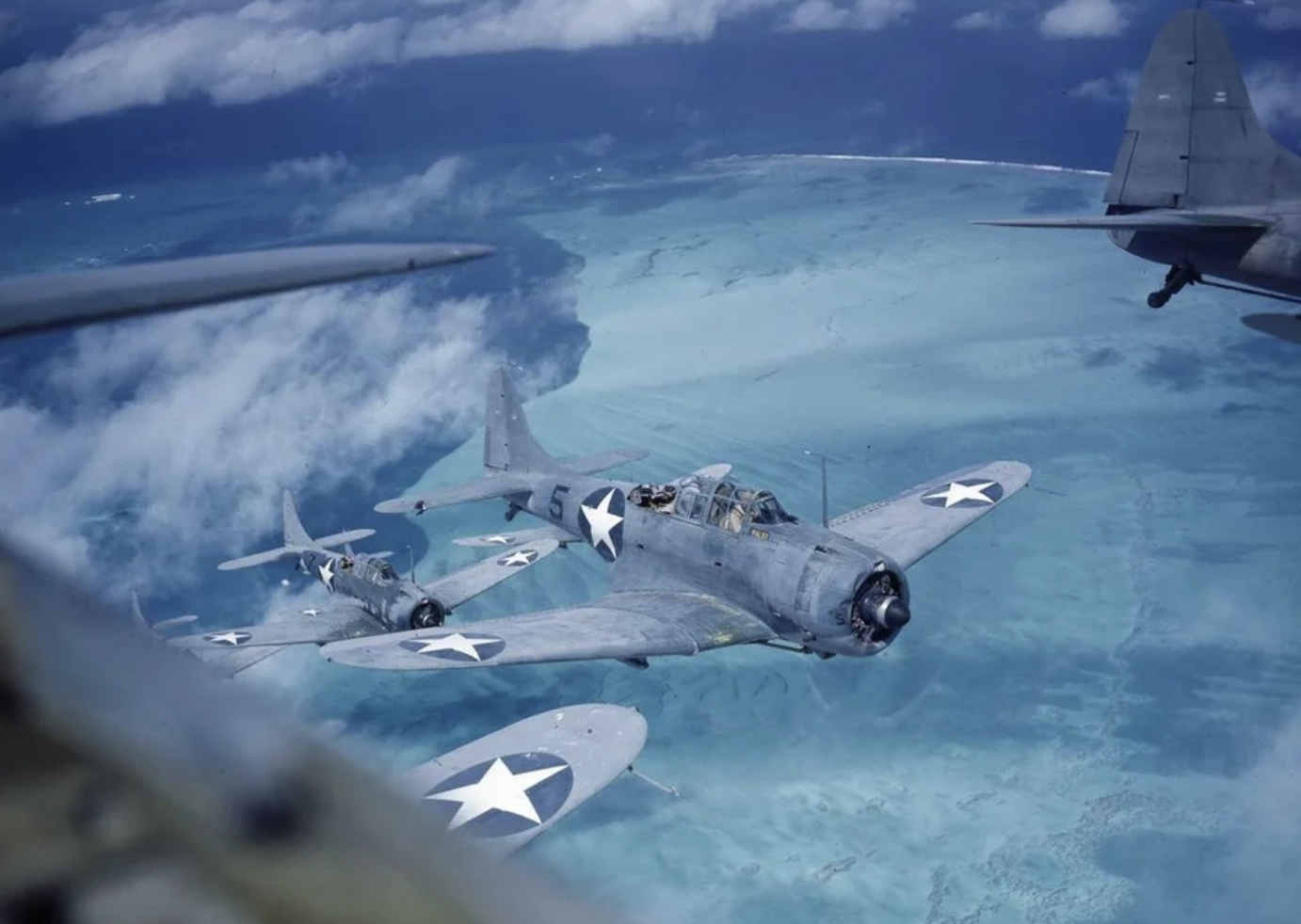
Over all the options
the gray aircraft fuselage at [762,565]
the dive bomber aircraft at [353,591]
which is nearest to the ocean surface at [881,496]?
the dive bomber aircraft at [353,591]

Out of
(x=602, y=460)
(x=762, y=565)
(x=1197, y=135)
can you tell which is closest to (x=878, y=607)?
(x=762, y=565)

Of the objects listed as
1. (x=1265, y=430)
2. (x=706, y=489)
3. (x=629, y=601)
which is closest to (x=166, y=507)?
(x=629, y=601)

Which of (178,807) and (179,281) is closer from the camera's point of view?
(178,807)

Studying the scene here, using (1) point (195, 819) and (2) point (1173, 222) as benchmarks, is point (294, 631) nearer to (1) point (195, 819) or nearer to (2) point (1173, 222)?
(2) point (1173, 222)

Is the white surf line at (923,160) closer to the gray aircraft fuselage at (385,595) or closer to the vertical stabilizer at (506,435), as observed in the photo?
the vertical stabilizer at (506,435)

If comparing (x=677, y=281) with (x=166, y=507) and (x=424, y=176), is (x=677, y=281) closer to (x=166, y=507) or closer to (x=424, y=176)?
(x=424, y=176)

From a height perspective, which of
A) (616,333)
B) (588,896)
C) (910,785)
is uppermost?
(588,896)
